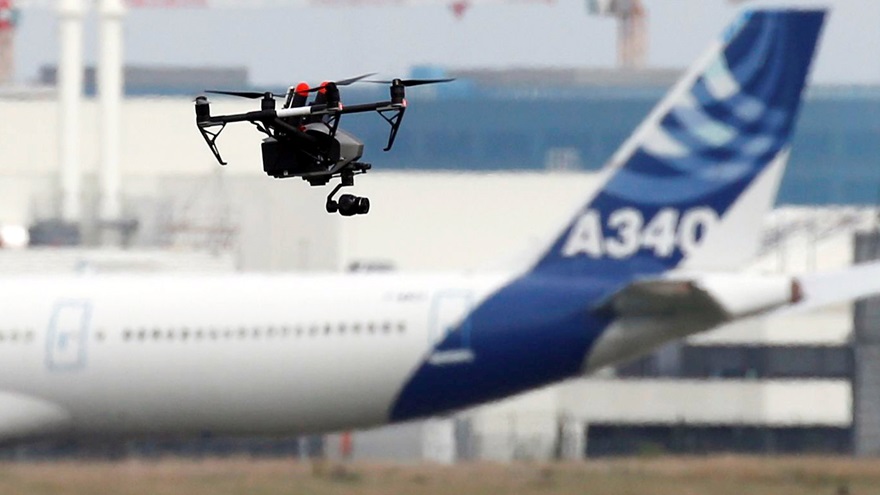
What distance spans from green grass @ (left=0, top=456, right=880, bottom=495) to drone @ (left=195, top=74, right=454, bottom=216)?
87.2ft

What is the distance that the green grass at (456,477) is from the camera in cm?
3772

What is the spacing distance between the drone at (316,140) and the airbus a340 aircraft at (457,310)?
29.8 meters

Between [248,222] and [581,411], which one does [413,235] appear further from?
[581,411]

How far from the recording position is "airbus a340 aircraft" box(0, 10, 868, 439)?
134ft

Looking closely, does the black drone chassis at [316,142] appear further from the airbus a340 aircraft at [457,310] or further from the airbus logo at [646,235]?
the airbus logo at [646,235]

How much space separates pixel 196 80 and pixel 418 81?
433 feet

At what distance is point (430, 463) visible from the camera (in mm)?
45000

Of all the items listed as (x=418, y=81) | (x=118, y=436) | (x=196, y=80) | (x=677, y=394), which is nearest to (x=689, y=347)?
(x=677, y=394)

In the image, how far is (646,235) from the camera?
42406 mm

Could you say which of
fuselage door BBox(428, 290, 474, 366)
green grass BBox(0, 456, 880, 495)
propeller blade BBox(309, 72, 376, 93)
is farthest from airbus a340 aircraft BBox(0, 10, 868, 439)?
propeller blade BBox(309, 72, 376, 93)

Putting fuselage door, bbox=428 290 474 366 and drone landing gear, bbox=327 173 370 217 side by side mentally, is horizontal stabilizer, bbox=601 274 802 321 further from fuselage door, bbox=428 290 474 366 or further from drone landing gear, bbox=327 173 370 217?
drone landing gear, bbox=327 173 370 217

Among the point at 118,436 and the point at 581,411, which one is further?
the point at 581,411

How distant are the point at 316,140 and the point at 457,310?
30162 mm

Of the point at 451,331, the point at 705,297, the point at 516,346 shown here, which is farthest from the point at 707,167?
the point at 451,331
